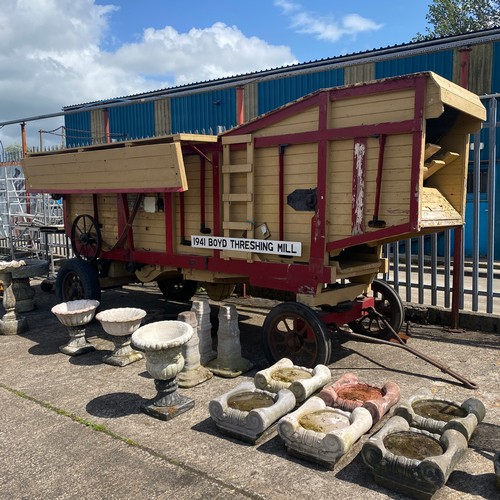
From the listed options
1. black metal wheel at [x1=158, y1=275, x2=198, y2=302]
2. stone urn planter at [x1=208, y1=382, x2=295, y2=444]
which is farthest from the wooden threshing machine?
black metal wheel at [x1=158, y1=275, x2=198, y2=302]

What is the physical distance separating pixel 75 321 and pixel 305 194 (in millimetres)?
3018

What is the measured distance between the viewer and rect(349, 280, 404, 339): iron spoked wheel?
19.2 ft

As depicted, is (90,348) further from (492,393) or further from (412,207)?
(492,393)

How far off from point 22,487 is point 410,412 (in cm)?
269

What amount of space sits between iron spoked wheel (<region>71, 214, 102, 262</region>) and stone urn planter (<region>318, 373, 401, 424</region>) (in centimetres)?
437

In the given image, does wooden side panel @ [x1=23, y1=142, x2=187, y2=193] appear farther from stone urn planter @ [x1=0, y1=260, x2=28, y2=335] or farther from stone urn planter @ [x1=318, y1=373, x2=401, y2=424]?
stone urn planter @ [x1=318, y1=373, x2=401, y2=424]

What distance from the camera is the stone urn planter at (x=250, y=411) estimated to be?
3508 millimetres

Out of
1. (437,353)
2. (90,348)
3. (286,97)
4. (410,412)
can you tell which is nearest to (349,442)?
(410,412)

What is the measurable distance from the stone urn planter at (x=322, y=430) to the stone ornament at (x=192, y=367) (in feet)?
4.60

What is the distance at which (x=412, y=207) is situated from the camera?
4.11m

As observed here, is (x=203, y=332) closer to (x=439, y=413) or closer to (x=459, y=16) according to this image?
(x=439, y=413)

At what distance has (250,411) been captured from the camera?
354 cm

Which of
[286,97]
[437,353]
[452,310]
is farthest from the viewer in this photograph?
[286,97]

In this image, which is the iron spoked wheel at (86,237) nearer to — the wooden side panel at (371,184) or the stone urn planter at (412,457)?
the wooden side panel at (371,184)
